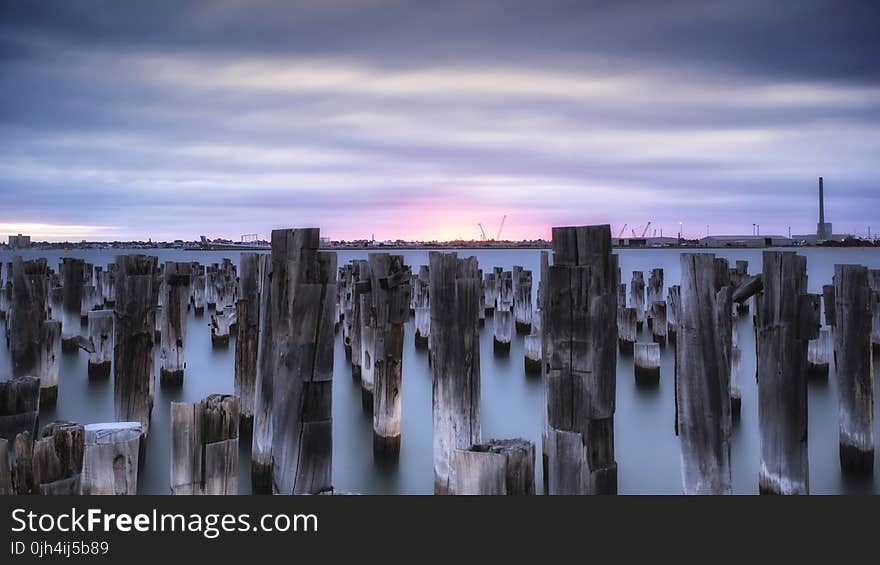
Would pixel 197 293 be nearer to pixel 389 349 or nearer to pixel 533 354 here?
pixel 533 354

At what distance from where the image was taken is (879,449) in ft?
23.5

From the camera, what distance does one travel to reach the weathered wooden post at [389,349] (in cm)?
612

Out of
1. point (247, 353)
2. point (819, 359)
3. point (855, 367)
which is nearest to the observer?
point (855, 367)

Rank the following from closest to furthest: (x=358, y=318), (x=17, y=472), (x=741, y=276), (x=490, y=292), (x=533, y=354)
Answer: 1. (x=17, y=472)
2. (x=358, y=318)
3. (x=533, y=354)
4. (x=741, y=276)
5. (x=490, y=292)

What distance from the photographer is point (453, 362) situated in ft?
15.9

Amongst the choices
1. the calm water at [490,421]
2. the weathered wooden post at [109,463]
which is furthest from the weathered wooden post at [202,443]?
the calm water at [490,421]

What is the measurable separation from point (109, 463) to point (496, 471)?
2.05 meters

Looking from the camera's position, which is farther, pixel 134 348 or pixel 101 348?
pixel 101 348

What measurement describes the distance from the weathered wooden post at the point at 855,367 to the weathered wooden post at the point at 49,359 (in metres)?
9.30

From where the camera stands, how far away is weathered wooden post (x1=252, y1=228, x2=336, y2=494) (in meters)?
3.77

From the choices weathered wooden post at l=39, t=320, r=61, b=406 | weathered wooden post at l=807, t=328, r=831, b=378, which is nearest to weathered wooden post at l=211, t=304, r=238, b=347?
weathered wooden post at l=39, t=320, r=61, b=406

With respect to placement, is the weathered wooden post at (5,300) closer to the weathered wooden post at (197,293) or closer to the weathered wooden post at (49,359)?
the weathered wooden post at (197,293)

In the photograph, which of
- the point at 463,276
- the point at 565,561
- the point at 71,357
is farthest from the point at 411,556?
the point at 71,357

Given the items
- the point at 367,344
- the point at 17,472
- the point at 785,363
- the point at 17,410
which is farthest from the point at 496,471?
the point at 367,344
